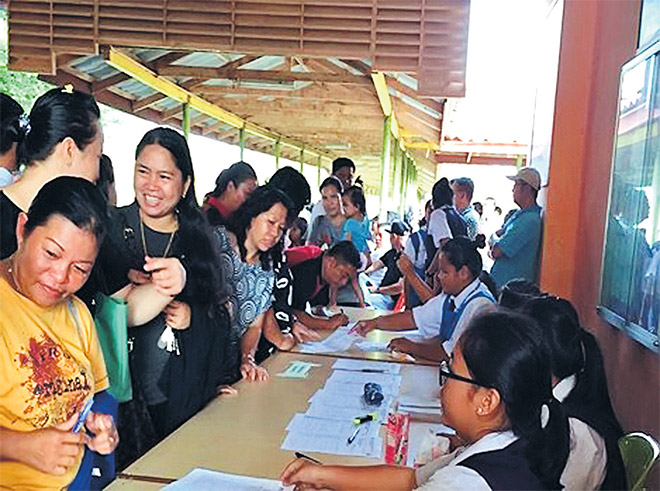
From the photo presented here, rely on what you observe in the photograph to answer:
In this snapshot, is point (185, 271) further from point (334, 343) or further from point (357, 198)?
point (357, 198)

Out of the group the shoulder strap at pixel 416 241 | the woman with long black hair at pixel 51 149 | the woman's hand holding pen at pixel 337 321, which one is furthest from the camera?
the shoulder strap at pixel 416 241

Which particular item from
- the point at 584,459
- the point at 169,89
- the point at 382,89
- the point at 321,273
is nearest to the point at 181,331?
the point at 584,459

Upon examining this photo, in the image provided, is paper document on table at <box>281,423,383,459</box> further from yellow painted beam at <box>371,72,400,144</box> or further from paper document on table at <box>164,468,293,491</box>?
yellow painted beam at <box>371,72,400,144</box>

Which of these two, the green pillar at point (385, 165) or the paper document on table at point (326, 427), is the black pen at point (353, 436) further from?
the green pillar at point (385, 165)

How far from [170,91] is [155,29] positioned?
97.7 inches

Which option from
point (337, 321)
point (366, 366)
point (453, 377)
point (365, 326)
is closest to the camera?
point (453, 377)

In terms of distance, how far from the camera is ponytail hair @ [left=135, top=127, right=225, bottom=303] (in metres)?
1.73

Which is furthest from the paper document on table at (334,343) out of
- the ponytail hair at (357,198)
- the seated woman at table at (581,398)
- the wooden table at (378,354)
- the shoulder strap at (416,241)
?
the shoulder strap at (416,241)

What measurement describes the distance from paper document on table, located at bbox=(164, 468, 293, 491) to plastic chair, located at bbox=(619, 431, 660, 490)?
724 mm

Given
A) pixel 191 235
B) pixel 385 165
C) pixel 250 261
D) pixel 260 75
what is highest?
pixel 260 75

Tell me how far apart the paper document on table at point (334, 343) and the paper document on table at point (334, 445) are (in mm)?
907

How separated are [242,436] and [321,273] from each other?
1.64 metres

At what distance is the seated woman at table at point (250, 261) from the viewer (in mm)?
2090

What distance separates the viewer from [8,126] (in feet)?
5.26
